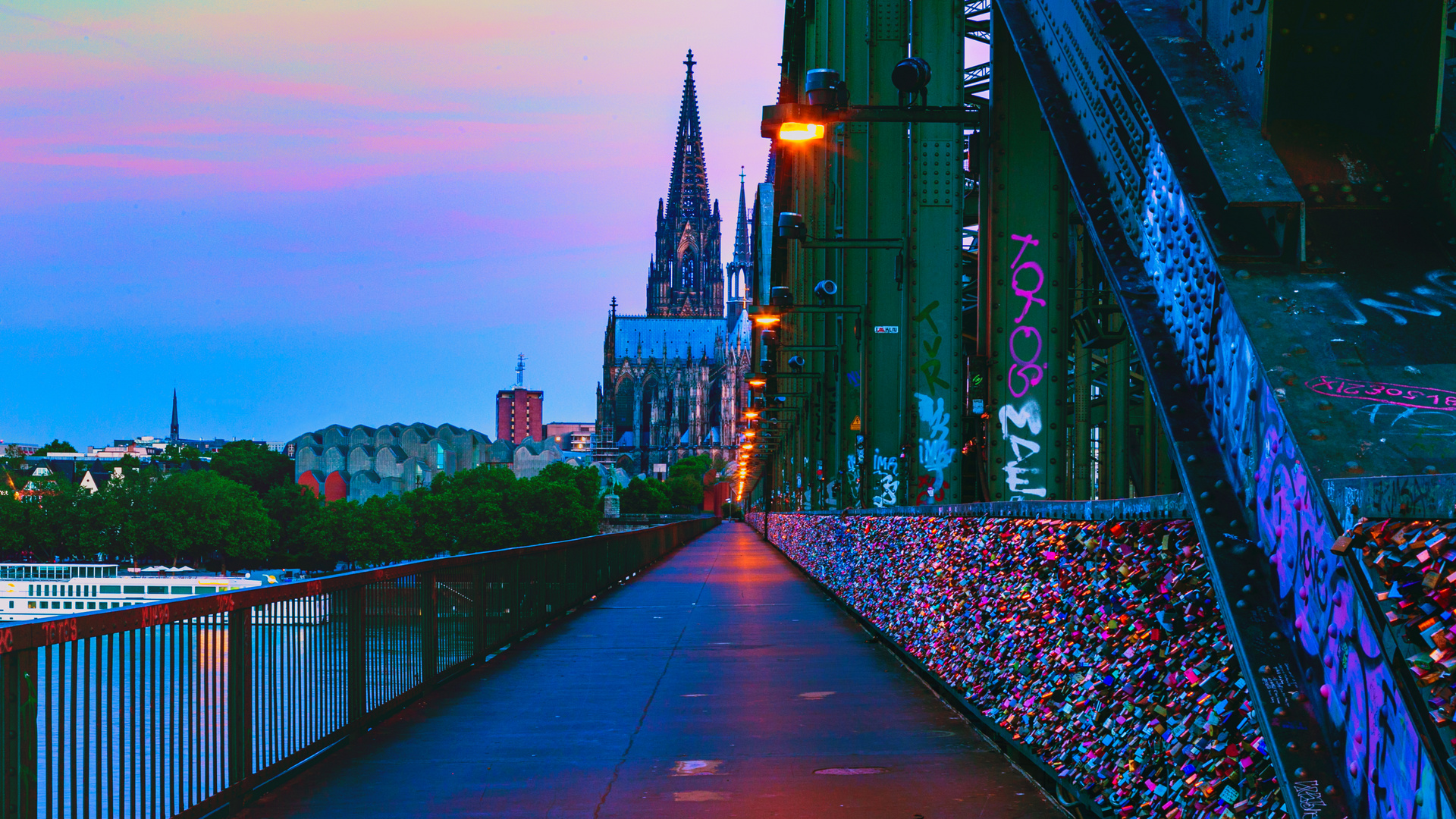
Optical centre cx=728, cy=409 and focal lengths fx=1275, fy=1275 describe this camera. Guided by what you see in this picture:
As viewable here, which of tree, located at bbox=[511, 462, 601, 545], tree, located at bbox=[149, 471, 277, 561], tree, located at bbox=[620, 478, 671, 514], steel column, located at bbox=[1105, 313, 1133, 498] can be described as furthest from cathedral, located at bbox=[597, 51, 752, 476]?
steel column, located at bbox=[1105, 313, 1133, 498]

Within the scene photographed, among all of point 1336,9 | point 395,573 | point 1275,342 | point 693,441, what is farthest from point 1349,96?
point 693,441

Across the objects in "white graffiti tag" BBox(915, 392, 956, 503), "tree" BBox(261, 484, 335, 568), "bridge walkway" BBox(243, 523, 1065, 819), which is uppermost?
"white graffiti tag" BBox(915, 392, 956, 503)

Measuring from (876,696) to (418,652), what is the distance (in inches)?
139

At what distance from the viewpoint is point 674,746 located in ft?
25.6

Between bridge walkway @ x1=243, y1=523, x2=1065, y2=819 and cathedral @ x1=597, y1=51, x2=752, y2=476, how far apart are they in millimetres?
171648

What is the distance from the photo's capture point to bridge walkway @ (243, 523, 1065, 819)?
20.5ft

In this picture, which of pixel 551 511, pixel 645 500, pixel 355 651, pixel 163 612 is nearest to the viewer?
pixel 163 612

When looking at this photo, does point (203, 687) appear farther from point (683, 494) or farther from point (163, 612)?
point (683, 494)

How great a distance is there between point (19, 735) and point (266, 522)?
149 m

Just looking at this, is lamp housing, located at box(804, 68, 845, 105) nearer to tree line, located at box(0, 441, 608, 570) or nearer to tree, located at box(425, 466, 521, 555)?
tree line, located at box(0, 441, 608, 570)

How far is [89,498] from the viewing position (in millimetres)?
135250

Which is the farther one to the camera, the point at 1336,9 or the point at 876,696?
the point at 876,696

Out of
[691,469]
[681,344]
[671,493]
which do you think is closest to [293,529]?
[671,493]

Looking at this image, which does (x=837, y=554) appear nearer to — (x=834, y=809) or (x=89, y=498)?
(x=834, y=809)
